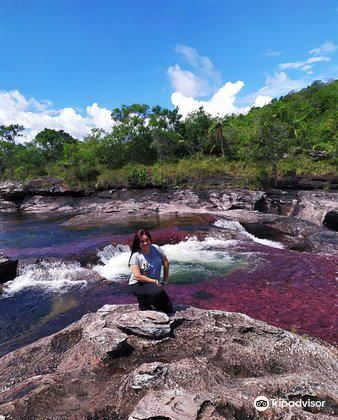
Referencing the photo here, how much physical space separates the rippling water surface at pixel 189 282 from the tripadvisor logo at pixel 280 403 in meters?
4.29

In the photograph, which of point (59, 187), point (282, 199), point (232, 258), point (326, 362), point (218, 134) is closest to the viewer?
point (326, 362)

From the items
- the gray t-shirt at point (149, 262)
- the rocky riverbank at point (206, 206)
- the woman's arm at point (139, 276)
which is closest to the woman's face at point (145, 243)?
the gray t-shirt at point (149, 262)

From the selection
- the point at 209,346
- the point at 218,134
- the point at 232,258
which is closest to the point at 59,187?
the point at 218,134

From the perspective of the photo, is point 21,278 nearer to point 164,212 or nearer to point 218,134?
point 164,212

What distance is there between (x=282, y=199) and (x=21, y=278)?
20.9 meters

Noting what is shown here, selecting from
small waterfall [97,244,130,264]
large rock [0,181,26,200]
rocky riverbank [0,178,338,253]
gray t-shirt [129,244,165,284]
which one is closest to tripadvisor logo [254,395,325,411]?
gray t-shirt [129,244,165,284]

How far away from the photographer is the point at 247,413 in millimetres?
3521

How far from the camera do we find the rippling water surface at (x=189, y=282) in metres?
8.84

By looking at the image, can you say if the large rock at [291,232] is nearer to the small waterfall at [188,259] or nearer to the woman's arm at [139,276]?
the small waterfall at [188,259]

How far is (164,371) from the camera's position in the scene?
421cm

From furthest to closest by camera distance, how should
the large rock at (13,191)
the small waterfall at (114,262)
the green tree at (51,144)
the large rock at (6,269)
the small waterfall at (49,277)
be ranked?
the green tree at (51,144) → the large rock at (13,191) → the small waterfall at (114,262) → the large rock at (6,269) → the small waterfall at (49,277)

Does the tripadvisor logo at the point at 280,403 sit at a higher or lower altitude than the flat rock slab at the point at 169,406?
lower

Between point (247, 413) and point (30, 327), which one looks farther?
point (30, 327)

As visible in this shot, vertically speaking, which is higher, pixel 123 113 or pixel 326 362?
pixel 123 113
